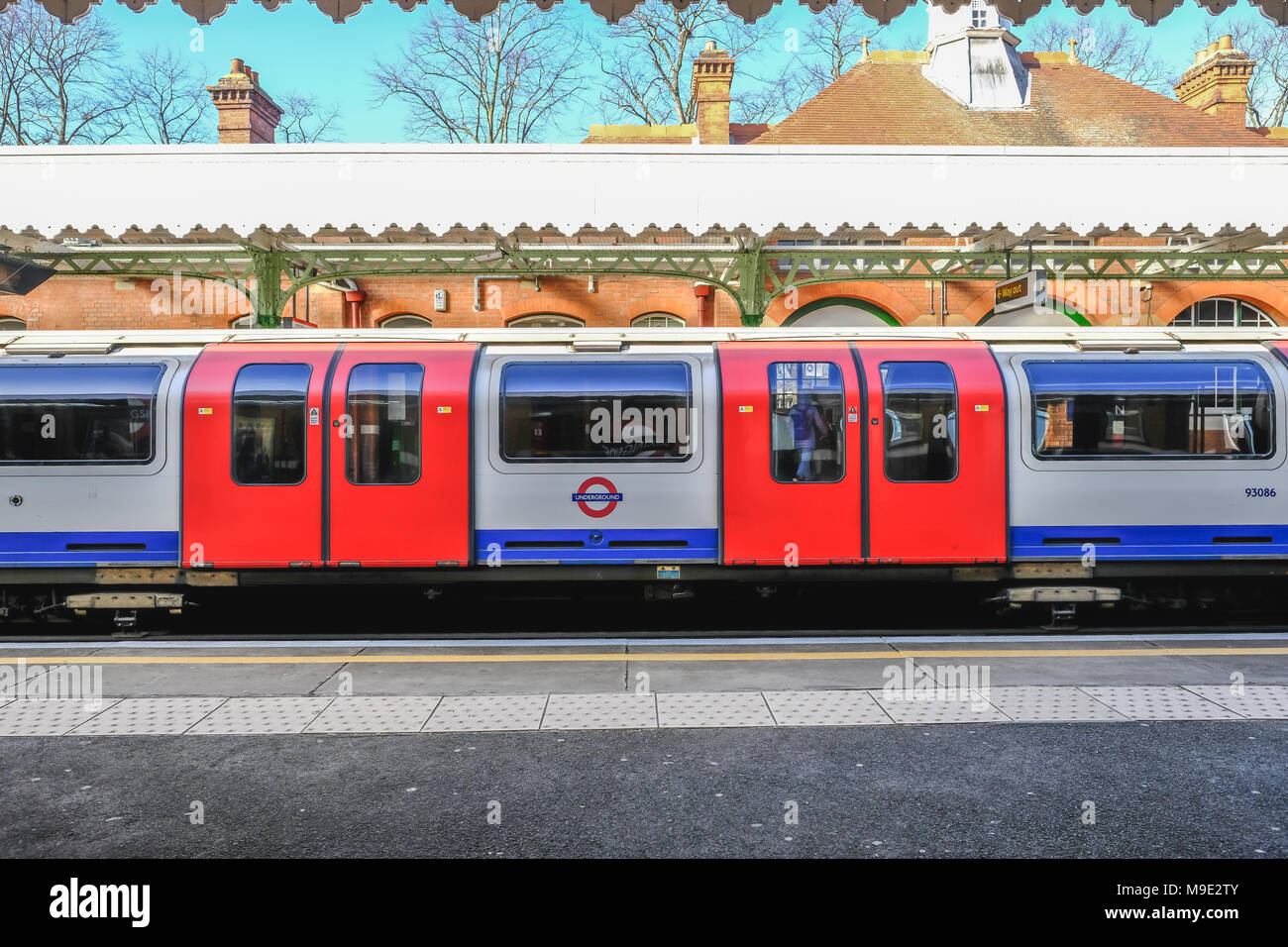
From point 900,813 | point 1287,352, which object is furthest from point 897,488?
point 900,813

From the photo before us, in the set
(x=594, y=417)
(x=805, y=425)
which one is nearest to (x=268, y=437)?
(x=594, y=417)

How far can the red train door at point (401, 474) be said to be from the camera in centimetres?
852

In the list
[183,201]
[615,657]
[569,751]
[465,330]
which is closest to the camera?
[569,751]

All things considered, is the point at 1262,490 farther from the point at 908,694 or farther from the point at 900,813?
the point at 900,813

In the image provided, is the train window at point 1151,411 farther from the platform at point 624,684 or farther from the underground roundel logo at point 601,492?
the underground roundel logo at point 601,492

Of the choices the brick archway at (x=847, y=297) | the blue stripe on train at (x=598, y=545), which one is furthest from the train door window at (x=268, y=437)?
the brick archway at (x=847, y=297)

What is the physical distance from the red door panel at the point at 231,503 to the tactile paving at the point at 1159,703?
265 inches

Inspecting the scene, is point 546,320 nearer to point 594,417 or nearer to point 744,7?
point 594,417

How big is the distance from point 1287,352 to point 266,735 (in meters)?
9.66

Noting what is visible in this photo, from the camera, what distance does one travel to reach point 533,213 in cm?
1162

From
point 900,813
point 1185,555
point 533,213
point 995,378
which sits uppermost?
point 533,213

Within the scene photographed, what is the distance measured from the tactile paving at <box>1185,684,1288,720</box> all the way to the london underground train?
2572 millimetres

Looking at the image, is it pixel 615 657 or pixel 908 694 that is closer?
pixel 908 694

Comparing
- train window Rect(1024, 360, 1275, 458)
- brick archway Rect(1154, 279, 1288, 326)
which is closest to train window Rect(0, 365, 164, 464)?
train window Rect(1024, 360, 1275, 458)
